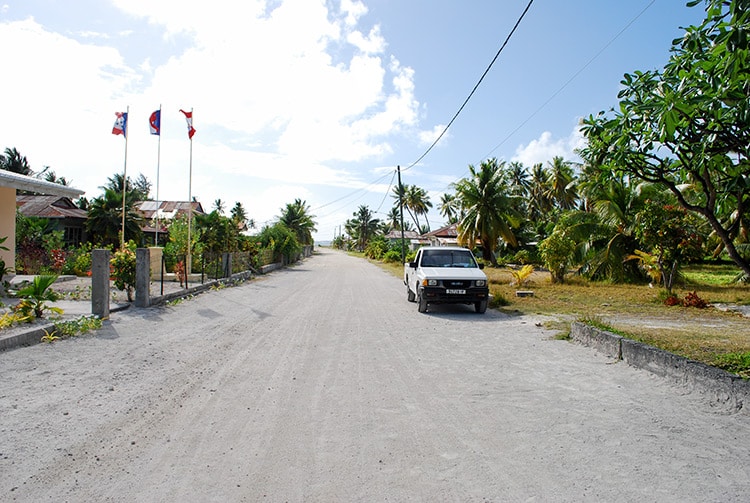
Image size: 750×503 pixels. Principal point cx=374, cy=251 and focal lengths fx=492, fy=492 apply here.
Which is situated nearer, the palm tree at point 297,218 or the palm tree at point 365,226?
the palm tree at point 297,218

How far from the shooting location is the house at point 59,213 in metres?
27.7

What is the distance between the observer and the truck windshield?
45.9 feet

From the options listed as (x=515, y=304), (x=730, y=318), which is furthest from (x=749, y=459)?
(x=515, y=304)

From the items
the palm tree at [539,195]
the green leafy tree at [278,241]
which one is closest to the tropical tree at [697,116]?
the green leafy tree at [278,241]

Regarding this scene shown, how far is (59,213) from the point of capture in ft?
90.9

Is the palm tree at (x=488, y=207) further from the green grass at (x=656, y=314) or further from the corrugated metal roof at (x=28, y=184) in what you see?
the corrugated metal roof at (x=28, y=184)

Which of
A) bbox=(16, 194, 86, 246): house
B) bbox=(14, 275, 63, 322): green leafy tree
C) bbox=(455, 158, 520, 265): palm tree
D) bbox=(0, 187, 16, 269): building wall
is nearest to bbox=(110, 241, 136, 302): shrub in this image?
bbox=(14, 275, 63, 322): green leafy tree

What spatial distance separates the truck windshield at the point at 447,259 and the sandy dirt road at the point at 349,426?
18.4 feet

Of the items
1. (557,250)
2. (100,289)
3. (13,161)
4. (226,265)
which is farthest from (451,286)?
(13,161)

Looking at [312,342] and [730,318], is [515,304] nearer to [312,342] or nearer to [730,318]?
[730,318]

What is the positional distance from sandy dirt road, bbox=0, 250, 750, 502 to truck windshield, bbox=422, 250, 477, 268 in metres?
5.60

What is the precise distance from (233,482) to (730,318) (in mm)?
12798

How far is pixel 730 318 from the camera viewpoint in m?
11.9

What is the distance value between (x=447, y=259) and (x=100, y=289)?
345 inches
